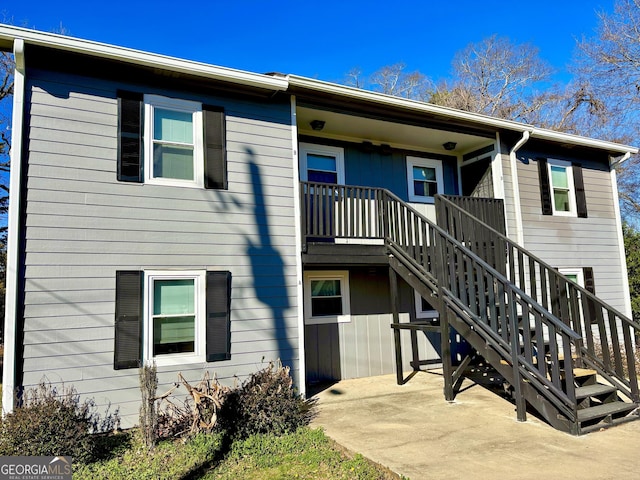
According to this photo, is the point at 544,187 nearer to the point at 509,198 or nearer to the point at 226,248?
the point at 509,198

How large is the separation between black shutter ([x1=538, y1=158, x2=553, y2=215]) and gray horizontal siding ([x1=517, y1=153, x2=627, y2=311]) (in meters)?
0.10

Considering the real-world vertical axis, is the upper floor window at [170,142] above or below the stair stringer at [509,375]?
above

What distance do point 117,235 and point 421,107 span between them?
5.22 m

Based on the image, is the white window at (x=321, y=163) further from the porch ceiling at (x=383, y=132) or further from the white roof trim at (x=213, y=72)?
the white roof trim at (x=213, y=72)

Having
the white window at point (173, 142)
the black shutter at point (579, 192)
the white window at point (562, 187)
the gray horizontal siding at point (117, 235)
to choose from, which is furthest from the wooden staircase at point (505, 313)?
the black shutter at point (579, 192)

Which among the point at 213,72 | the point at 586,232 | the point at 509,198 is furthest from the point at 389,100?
the point at 586,232

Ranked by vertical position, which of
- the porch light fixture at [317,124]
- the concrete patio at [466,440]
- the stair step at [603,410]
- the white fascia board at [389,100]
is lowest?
the concrete patio at [466,440]

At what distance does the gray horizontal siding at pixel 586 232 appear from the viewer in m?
9.13

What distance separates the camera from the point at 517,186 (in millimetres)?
8883

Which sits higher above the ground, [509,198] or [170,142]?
[170,142]

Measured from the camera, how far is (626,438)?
4617 mm

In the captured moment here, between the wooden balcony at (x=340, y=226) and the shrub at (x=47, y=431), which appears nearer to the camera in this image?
the shrub at (x=47, y=431)

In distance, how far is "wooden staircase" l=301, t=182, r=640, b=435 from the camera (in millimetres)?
4914

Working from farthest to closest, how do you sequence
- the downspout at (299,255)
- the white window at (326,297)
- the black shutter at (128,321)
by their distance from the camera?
the white window at (326,297), the downspout at (299,255), the black shutter at (128,321)
